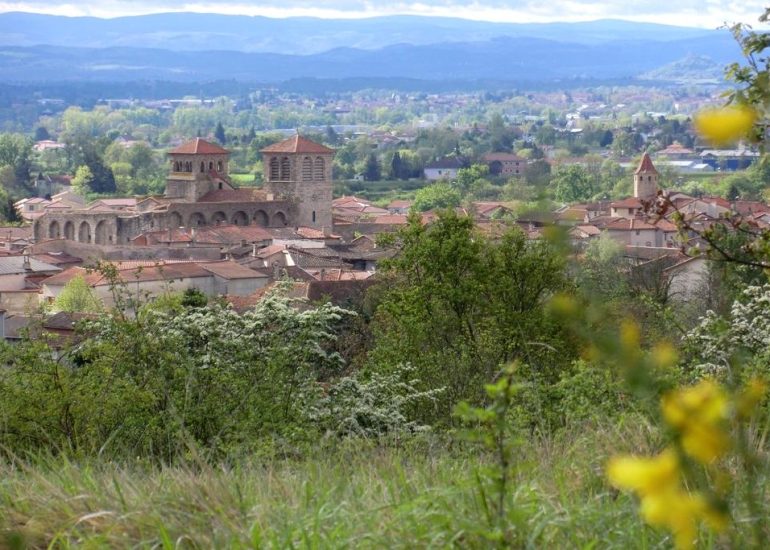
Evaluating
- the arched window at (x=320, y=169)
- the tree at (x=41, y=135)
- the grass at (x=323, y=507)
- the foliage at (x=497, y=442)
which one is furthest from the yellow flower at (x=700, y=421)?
the tree at (x=41, y=135)

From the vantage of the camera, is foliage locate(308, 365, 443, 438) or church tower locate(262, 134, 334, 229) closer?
foliage locate(308, 365, 443, 438)

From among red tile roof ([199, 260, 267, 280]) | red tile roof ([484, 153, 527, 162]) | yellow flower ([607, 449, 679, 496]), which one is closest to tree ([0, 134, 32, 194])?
red tile roof ([484, 153, 527, 162])

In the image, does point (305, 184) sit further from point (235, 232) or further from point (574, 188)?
point (574, 188)

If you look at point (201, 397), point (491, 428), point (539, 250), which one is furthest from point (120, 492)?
point (539, 250)

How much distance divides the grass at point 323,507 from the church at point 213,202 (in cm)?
3692

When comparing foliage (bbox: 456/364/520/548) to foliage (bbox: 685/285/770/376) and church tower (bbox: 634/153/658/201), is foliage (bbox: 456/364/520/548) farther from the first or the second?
church tower (bbox: 634/153/658/201)

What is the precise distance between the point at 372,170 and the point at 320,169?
34.8 meters

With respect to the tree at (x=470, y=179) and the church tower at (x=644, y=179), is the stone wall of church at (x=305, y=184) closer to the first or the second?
the church tower at (x=644, y=179)

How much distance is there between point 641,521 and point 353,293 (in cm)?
2050

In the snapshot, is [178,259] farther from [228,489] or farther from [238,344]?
[228,489]

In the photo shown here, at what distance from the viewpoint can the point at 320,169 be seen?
44.3 meters

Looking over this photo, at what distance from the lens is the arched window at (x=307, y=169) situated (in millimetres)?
43941

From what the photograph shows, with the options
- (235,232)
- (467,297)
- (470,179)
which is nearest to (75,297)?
(467,297)

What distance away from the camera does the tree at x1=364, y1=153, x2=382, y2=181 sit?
78.3 m
